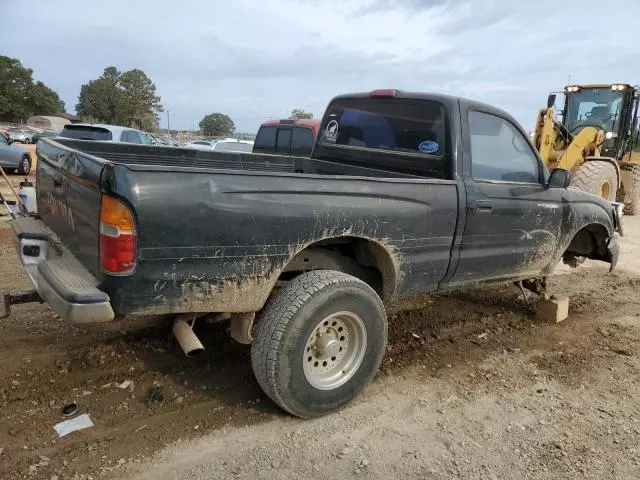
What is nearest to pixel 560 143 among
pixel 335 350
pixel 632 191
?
pixel 632 191

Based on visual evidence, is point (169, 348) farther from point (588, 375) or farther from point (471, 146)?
point (588, 375)

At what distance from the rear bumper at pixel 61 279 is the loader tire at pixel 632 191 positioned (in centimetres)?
1310

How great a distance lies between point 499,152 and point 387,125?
92 cm

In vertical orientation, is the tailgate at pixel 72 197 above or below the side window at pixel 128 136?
below

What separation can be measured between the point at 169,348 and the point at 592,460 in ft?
9.54

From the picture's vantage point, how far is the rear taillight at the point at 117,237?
2490 millimetres

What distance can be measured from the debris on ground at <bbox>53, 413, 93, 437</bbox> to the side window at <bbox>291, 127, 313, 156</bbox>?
23.8 ft

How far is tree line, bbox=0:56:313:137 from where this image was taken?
217 ft

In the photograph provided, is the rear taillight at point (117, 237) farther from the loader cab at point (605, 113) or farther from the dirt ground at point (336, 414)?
the loader cab at point (605, 113)

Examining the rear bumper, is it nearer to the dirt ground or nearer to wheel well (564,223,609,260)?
the dirt ground

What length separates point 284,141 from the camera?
→ 1020 centimetres

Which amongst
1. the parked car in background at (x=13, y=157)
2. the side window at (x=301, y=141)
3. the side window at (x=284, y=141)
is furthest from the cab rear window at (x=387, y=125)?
the parked car in background at (x=13, y=157)

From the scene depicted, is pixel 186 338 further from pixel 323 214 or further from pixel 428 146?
pixel 428 146

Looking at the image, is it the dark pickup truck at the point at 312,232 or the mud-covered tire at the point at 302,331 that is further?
the mud-covered tire at the point at 302,331
